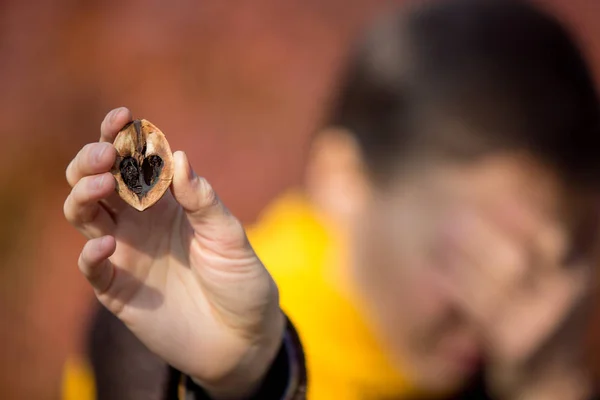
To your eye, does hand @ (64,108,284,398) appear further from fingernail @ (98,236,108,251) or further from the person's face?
the person's face

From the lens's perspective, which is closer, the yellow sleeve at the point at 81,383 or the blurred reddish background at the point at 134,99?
the yellow sleeve at the point at 81,383

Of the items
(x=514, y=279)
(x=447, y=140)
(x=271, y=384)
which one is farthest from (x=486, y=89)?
(x=271, y=384)

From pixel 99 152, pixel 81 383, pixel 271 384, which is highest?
pixel 99 152

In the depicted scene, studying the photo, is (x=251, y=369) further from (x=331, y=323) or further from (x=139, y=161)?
(x=331, y=323)

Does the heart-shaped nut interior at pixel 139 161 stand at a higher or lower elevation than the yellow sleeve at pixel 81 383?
higher

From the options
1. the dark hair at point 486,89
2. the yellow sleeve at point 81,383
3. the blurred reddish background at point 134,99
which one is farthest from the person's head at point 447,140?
the blurred reddish background at point 134,99

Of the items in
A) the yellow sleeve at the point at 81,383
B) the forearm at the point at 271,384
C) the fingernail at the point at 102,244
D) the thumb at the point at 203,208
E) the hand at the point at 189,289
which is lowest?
the yellow sleeve at the point at 81,383

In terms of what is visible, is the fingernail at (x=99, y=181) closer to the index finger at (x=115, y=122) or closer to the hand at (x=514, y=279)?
the index finger at (x=115, y=122)

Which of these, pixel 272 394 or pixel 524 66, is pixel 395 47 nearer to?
pixel 524 66
